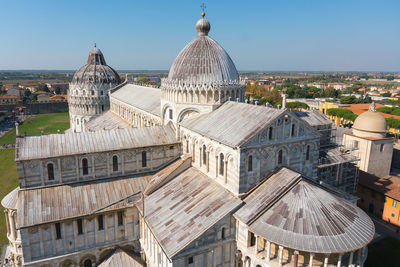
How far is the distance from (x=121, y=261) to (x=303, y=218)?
15.2 metres

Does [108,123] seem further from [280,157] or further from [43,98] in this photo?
[43,98]

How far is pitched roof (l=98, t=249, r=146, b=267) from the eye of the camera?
907 inches

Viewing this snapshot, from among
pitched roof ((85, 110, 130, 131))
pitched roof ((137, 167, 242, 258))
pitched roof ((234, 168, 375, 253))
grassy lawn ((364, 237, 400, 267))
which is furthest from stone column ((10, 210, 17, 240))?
grassy lawn ((364, 237, 400, 267))

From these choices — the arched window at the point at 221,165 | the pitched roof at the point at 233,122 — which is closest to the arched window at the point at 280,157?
the pitched roof at the point at 233,122

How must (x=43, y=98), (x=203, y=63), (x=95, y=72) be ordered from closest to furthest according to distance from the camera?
(x=203, y=63)
(x=95, y=72)
(x=43, y=98)

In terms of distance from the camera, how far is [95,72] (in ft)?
251

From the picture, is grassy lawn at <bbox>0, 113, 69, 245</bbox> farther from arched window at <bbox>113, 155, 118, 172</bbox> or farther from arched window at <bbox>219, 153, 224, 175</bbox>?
arched window at <bbox>219, 153, 224, 175</bbox>

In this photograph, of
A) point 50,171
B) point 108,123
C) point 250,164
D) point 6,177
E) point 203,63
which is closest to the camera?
point 250,164

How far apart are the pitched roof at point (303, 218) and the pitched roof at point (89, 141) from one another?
38.7 feet

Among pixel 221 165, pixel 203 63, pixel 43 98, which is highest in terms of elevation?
pixel 203 63

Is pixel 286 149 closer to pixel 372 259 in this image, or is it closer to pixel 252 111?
pixel 252 111

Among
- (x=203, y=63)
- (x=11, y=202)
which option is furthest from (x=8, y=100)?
(x=203, y=63)

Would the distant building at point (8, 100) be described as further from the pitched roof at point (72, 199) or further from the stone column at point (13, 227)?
the pitched roof at point (72, 199)

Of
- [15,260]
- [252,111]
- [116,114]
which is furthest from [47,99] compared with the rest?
[252,111]
